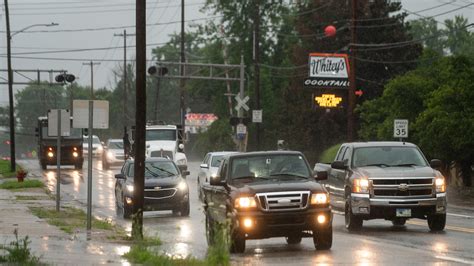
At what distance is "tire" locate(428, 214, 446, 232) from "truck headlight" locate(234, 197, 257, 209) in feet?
20.8

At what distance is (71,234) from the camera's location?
2353 cm

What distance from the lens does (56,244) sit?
20.5 metres

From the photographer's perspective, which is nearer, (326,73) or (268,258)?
(268,258)

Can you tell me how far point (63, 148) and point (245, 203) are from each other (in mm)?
45616

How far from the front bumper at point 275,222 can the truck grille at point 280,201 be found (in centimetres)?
9

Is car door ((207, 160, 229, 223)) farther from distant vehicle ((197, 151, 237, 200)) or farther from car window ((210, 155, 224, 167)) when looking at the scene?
car window ((210, 155, 224, 167))

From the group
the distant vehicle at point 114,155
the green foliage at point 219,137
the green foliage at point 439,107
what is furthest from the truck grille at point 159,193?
the green foliage at point 219,137

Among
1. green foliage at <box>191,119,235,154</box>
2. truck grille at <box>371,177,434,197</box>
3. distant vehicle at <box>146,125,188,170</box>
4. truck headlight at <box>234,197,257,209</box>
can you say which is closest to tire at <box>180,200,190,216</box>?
truck grille at <box>371,177,434,197</box>

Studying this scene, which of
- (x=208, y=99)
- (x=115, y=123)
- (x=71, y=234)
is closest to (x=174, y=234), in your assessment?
(x=71, y=234)

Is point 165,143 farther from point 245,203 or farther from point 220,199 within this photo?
point 245,203

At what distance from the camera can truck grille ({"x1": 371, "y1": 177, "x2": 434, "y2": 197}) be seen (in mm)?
23922

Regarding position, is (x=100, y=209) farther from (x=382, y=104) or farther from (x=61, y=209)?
(x=382, y=104)

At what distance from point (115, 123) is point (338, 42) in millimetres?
76698

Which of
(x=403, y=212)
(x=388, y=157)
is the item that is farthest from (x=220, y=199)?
(x=388, y=157)
